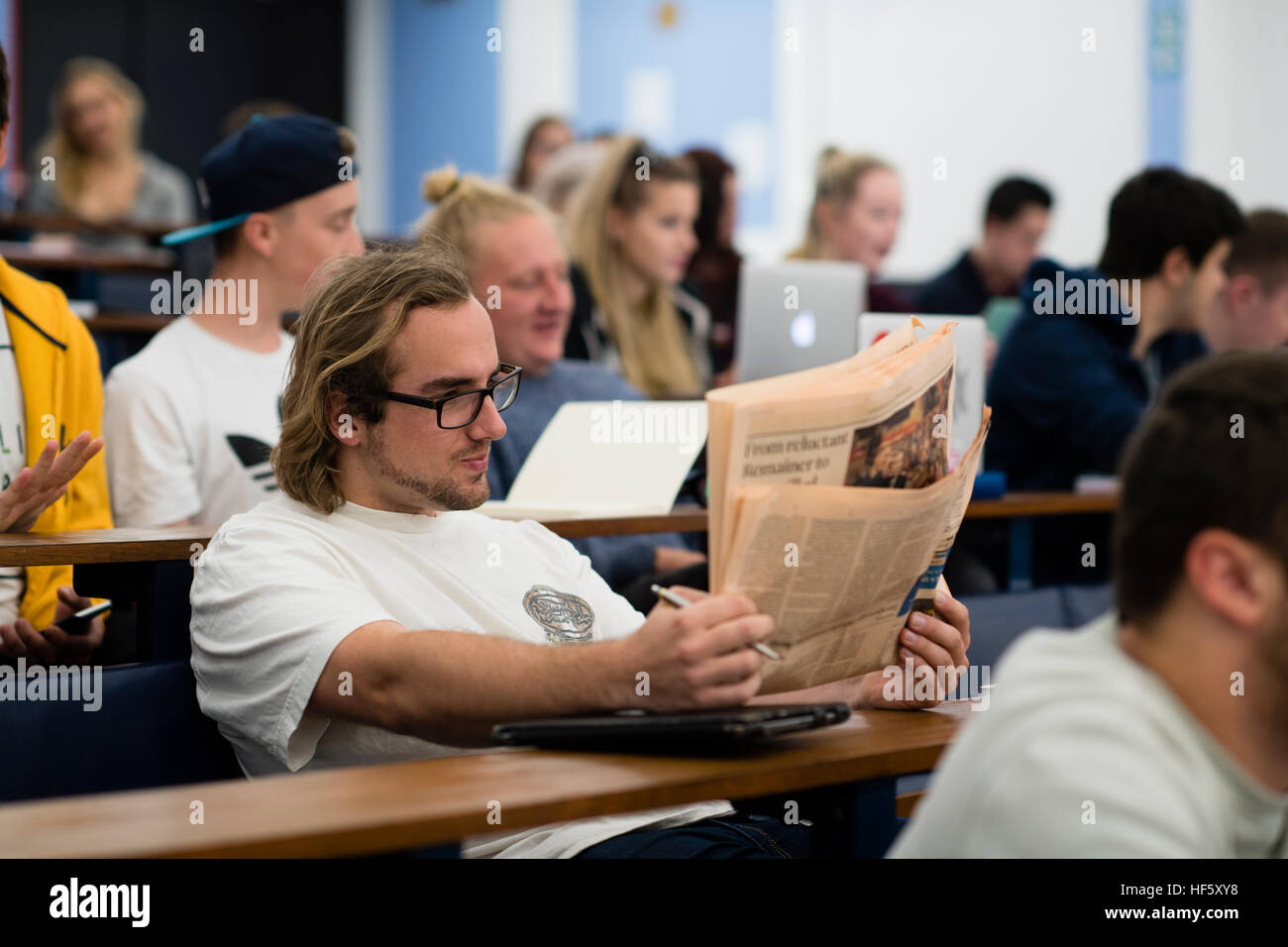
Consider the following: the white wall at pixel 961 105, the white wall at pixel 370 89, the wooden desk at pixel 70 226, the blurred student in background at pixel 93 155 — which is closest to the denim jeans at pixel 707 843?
the wooden desk at pixel 70 226

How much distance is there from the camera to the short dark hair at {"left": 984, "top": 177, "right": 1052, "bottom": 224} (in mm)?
5008

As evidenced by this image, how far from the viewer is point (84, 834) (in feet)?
2.60

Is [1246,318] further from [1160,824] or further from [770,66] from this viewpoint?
[770,66]

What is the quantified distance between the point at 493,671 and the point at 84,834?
41 cm

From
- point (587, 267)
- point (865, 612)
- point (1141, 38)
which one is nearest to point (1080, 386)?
point (587, 267)

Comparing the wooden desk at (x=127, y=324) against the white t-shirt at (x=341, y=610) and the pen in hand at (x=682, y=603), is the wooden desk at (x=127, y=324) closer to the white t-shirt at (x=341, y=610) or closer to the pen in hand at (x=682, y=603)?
the white t-shirt at (x=341, y=610)

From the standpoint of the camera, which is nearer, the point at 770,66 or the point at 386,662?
the point at 386,662

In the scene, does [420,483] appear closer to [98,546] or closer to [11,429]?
[98,546]

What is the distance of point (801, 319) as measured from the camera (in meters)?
2.73

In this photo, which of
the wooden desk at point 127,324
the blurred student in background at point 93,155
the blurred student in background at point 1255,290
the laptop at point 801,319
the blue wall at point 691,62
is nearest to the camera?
the laptop at point 801,319

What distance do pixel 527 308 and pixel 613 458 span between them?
504 mm

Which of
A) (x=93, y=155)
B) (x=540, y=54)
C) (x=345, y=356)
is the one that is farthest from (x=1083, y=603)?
(x=540, y=54)

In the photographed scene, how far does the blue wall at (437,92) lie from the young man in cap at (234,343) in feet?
20.7

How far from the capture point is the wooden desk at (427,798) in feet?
2.57
